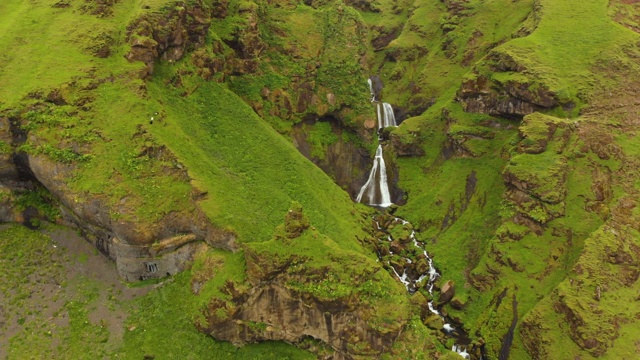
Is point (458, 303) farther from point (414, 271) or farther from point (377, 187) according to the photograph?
point (377, 187)

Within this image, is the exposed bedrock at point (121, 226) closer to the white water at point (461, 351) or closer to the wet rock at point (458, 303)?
the white water at point (461, 351)

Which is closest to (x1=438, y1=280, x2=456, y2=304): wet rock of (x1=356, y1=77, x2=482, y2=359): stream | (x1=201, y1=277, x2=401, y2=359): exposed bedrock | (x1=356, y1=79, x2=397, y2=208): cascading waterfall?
(x1=356, y1=77, x2=482, y2=359): stream

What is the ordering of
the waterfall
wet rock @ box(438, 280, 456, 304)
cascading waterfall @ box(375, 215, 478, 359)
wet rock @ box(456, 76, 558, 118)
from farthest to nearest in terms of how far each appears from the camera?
the waterfall < wet rock @ box(456, 76, 558, 118) < wet rock @ box(438, 280, 456, 304) < cascading waterfall @ box(375, 215, 478, 359)

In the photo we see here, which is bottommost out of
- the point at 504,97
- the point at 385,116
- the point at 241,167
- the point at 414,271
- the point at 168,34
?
the point at 414,271

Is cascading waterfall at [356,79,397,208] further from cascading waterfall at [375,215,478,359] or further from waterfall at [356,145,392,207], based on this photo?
cascading waterfall at [375,215,478,359]

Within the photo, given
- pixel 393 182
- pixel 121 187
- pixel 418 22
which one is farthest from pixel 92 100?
pixel 418 22

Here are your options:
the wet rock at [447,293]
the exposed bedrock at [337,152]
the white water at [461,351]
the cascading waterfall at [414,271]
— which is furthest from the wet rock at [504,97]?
the white water at [461,351]

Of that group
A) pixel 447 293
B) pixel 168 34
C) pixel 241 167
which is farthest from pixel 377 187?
pixel 168 34

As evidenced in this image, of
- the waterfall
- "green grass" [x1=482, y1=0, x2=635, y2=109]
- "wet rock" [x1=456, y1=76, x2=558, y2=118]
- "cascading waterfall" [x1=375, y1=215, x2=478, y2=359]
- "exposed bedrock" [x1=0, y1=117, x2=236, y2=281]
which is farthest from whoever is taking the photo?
the waterfall
